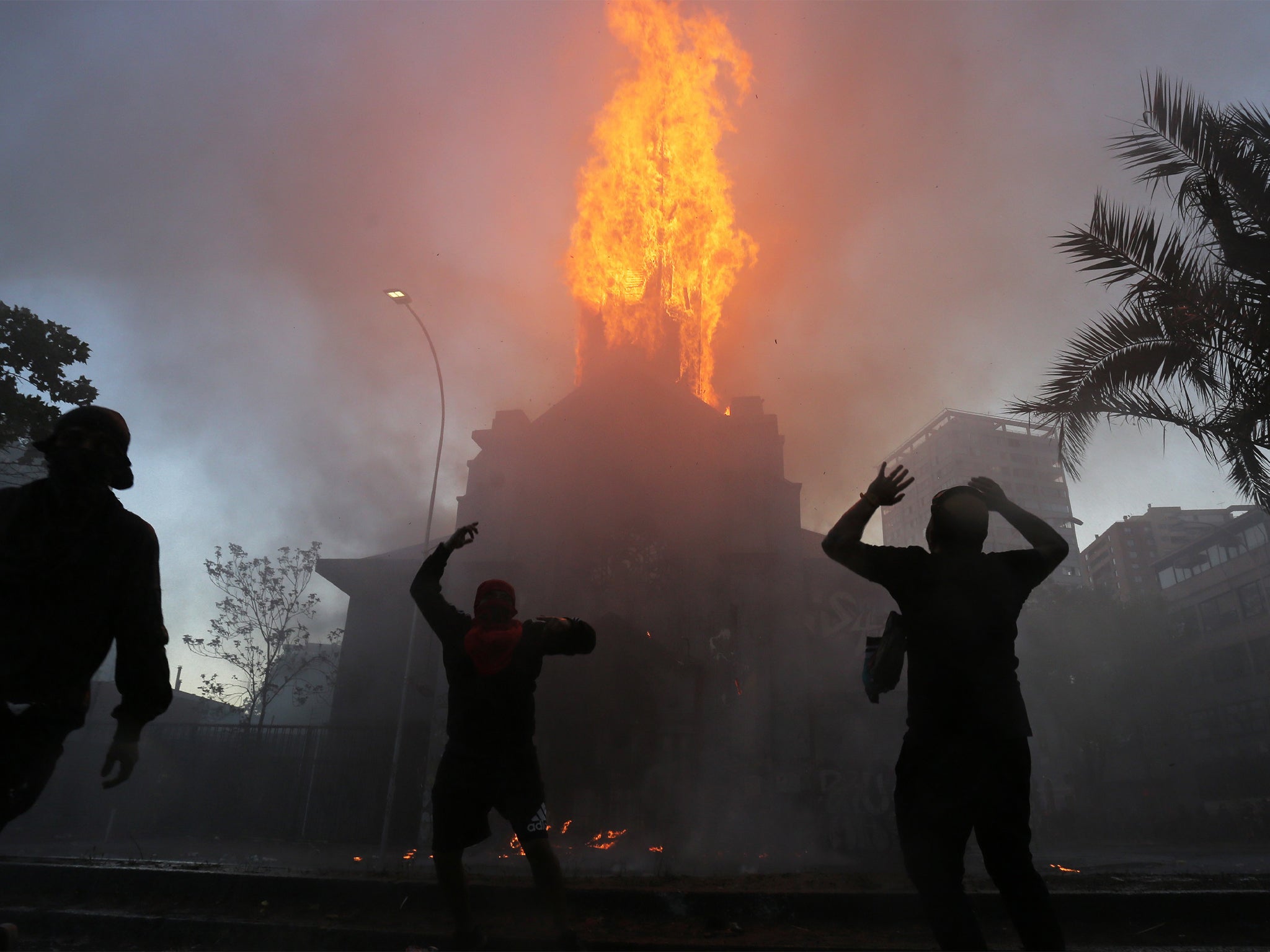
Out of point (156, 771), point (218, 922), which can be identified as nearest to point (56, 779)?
point (156, 771)

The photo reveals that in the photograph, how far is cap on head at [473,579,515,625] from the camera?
3.51 m

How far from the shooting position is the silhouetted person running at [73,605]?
210cm

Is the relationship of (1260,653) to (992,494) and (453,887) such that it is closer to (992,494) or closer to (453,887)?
(992,494)

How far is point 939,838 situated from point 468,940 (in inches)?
80.5

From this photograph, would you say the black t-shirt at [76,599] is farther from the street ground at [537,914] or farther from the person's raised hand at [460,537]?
the street ground at [537,914]

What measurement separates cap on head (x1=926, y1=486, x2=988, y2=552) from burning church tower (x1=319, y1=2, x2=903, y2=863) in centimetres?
1303

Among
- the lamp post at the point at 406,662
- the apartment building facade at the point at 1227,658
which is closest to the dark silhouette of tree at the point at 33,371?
the lamp post at the point at 406,662

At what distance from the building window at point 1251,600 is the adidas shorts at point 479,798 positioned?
48.2 metres

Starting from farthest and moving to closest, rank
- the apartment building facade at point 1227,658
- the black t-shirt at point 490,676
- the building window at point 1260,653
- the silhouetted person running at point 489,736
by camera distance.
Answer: the building window at point 1260,653 → the apartment building facade at point 1227,658 → the black t-shirt at point 490,676 → the silhouetted person running at point 489,736

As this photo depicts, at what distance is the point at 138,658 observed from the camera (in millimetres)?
2346

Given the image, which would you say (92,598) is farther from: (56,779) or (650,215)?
(56,779)

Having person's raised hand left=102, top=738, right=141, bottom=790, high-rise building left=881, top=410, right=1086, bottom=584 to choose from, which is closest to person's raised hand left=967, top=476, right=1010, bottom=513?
person's raised hand left=102, top=738, right=141, bottom=790

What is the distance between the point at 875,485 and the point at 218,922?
388cm

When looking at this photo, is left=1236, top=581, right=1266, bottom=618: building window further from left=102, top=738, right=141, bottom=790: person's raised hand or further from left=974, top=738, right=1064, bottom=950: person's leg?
left=102, top=738, right=141, bottom=790: person's raised hand
